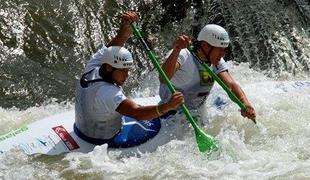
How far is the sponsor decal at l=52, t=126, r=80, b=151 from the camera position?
584 centimetres

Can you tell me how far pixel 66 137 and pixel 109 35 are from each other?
13.6ft

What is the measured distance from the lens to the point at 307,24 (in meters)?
10.6

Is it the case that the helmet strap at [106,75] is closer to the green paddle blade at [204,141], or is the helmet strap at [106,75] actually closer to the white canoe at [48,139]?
the white canoe at [48,139]

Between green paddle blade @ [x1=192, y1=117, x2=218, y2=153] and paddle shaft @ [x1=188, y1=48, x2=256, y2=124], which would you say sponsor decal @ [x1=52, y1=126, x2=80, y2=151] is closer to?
green paddle blade @ [x1=192, y1=117, x2=218, y2=153]

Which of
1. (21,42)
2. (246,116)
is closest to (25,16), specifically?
(21,42)

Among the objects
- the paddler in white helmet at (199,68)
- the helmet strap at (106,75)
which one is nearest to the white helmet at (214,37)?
the paddler in white helmet at (199,68)

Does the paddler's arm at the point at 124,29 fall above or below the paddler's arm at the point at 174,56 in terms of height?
above

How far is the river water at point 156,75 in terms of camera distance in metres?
5.57

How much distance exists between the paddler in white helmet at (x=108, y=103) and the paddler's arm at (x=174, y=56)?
1.16 feet

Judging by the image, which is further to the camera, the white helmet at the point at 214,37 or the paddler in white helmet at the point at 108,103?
the white helmet at the point at 214,37

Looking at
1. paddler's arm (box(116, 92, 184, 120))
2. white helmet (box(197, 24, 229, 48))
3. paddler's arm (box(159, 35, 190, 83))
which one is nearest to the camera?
paddler's arm (box(116, 92, 184, 120))

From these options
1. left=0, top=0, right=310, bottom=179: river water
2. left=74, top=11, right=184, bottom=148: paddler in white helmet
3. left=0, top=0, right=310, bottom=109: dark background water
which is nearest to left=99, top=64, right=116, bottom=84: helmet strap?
left=74, top=11, right=184, bottom=148: paddler in white helmet

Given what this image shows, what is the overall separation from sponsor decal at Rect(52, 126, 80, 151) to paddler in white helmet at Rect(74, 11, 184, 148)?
0.09m

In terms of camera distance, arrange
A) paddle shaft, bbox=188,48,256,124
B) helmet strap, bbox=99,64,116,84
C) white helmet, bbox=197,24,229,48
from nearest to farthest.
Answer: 1. helmet strap, bbox=99,64,116,84
2. white helmet, bbox=197,24,229,48
3. paddle shaft, bbox=188,48,256,124
